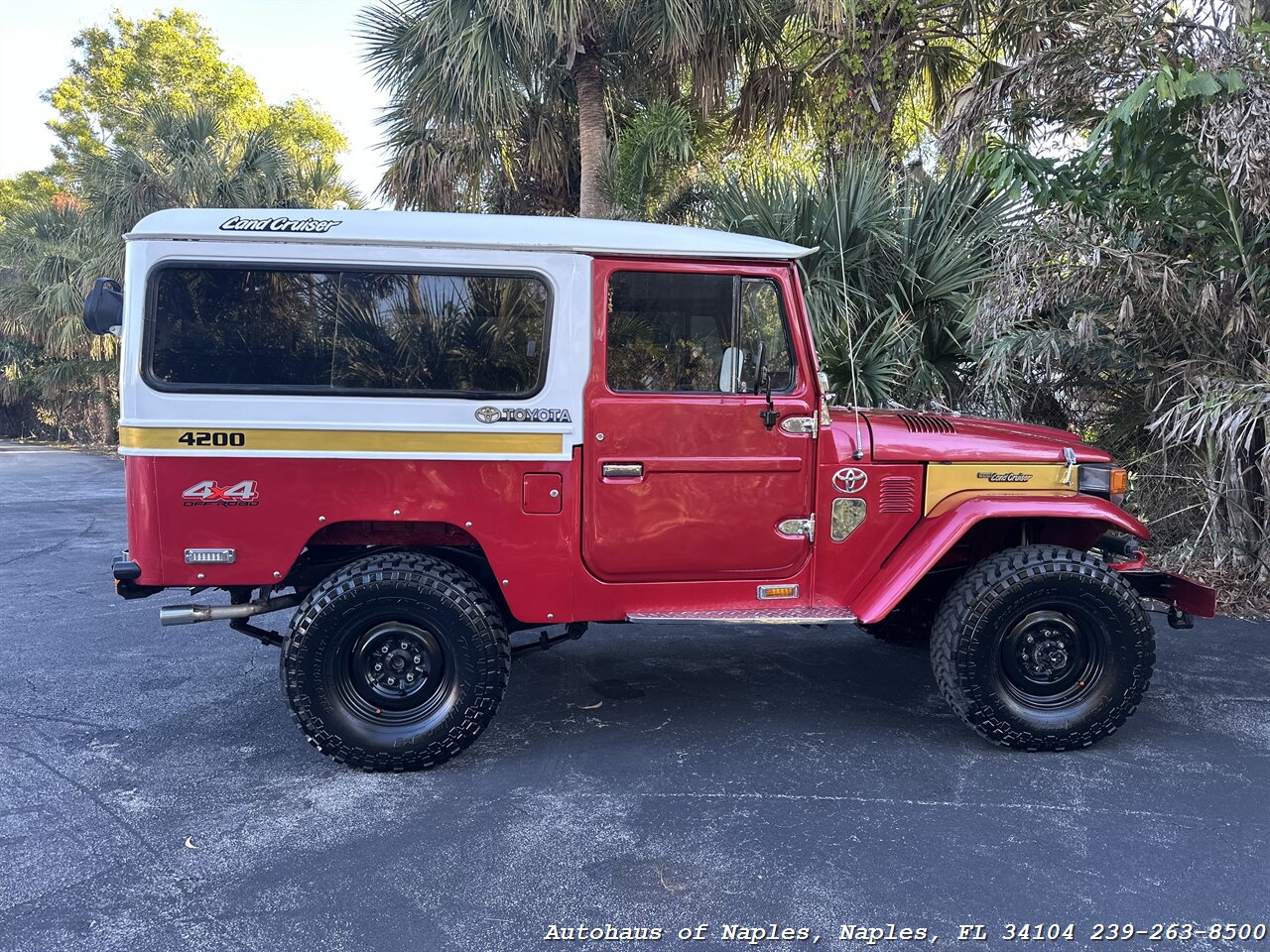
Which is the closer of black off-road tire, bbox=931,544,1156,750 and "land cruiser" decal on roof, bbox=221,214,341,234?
"land cruiser" decal on roof, bbox=221,214,341,234

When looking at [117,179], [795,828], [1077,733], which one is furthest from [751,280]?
[117,179]

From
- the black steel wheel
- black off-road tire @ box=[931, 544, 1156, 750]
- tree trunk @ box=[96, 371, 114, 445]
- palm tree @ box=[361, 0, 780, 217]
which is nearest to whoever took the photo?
black off-road tire @ box=[931, 544, 1156, 750]

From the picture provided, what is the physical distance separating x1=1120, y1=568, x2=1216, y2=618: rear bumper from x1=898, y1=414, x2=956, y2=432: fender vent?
42.5 inches

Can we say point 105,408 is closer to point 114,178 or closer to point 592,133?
point 114,178

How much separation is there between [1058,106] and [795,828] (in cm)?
553

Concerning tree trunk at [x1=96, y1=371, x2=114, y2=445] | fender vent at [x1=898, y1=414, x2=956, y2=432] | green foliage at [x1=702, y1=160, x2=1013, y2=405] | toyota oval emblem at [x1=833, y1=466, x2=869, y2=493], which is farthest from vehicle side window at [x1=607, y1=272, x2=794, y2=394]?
tree trunk at [x1=96, y1=371, x2=114, y2=445]

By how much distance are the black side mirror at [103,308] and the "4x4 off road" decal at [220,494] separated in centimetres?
78

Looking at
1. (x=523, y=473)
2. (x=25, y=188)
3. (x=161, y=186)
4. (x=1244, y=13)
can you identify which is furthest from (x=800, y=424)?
(x=25, y=188)

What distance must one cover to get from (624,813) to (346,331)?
229 cm

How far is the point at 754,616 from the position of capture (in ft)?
12.5

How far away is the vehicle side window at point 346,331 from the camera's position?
11.8ft

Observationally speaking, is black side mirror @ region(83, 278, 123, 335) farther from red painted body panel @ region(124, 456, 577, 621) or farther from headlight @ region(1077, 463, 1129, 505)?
headlight @ region(1077, 463, 1129, 505)

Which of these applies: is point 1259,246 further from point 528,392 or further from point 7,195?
point 7,195

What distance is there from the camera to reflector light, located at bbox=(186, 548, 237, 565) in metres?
3.60
